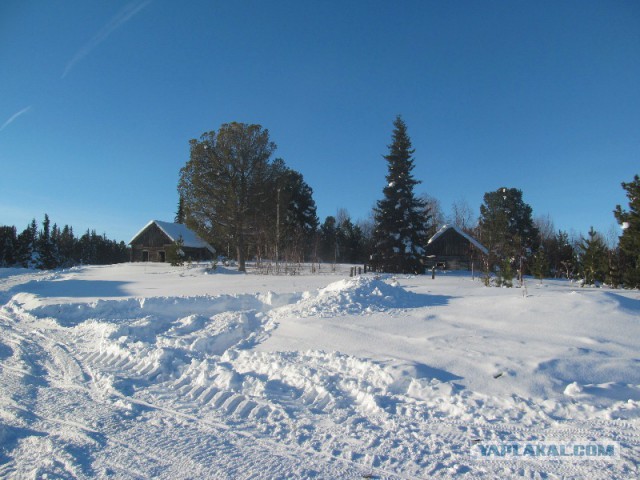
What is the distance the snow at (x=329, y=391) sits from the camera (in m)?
3.08

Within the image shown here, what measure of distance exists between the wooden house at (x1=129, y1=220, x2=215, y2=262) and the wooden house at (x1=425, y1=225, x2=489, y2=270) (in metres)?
23.5

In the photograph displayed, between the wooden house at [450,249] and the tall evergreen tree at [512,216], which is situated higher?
the tall evergreen tree at [512,216]

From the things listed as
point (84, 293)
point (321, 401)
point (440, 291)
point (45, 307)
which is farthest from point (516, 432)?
point (84, 293)

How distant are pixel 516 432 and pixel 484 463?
77 centimetres

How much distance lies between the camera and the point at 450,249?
3231cm

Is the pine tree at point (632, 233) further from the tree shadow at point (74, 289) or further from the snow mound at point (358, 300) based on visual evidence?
the tree shadow at point (74, 289)

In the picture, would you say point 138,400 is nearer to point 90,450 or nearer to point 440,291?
point 90,450

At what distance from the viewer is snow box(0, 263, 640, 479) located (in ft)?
10.1

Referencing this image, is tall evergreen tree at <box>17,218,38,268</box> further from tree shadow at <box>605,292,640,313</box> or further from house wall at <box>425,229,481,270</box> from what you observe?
tree shadow at <box>605,292,640,313</box>

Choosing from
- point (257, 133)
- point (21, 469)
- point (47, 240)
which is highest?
point (257, 133)

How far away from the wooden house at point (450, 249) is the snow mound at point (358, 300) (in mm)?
23635

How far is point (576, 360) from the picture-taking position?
502cm

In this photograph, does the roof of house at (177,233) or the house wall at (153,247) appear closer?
the roof of house at (177,233)

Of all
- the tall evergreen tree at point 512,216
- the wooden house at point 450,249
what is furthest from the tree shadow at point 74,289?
the tall evergreen tree at point 512,216
